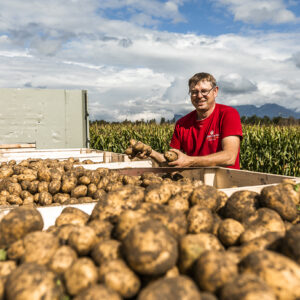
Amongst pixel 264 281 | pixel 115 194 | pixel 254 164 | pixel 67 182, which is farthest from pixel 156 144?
pixel 264 281

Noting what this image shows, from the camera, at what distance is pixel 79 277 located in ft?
4.57

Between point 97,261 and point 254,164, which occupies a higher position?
point 97,261

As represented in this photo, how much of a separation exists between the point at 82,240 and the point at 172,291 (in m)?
0.66

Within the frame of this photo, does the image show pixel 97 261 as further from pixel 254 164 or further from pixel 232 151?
pixel 254 164

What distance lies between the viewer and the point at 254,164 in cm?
1096

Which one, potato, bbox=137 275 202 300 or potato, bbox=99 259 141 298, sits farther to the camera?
potato, bbox=99 259 141 298

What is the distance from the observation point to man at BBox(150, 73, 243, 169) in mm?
4410

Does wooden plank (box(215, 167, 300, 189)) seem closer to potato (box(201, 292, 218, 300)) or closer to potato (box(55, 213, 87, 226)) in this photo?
potato (box(55, 213, 87, 226))

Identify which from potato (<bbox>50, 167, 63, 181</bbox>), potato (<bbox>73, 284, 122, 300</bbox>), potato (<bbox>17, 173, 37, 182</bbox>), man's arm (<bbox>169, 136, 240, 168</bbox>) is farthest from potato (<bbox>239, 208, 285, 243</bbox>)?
potato (<bbox>17, 173, 37, 182</bbox>)

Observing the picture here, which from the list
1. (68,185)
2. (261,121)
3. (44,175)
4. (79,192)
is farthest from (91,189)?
(261,121)

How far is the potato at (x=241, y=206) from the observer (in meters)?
2.12

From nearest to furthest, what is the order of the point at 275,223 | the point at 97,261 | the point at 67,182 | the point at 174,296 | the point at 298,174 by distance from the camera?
1. the point at 174,296
2. the point at 97,261
3. the point at 275,223
4. the point at 67,182
5. the point at 298,174

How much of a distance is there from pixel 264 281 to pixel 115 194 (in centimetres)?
115

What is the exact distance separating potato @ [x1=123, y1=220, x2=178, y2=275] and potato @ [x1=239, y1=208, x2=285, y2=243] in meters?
0.54
